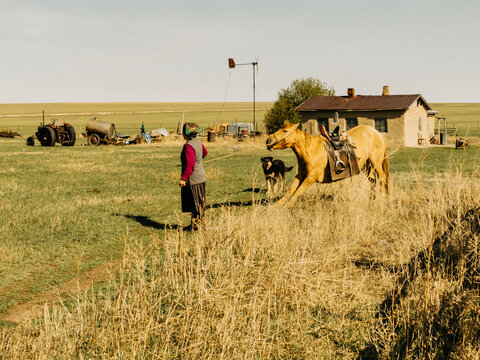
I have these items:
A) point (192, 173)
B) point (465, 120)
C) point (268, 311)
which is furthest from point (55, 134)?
point (465, 120)

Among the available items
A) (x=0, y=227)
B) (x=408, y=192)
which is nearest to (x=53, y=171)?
(x=0, y=227)

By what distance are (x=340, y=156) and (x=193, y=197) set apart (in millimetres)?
3232

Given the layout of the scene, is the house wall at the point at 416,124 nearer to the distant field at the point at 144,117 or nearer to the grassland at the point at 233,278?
the grassland at the point at 233,278

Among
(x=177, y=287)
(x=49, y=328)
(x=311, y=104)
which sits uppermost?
(x=311, y=104)

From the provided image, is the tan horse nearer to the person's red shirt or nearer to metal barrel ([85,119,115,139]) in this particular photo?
the person's red shirt

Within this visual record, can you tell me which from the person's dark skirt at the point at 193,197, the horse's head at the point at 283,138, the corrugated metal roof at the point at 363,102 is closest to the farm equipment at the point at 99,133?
the corrugated metal roof at the point at 363,102

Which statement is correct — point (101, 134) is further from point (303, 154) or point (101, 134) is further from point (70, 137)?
point (303, 154)

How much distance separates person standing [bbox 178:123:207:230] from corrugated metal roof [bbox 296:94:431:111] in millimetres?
26671

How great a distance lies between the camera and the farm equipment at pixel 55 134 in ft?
106

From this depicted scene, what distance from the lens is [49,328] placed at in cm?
427

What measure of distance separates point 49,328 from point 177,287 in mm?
1237

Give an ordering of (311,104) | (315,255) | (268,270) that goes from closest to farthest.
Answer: (268,270) → (315,255) → (311,104)

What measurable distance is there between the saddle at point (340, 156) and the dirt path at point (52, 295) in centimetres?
464

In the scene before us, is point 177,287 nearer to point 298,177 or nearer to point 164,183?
point 298,177
